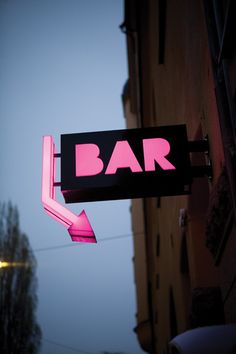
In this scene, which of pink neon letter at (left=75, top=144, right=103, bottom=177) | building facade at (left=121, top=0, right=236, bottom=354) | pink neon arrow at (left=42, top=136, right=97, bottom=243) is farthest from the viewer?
pink neon arrow at (left=42, top=136, right=97, bottom=243)

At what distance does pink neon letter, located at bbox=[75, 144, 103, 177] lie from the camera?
15.4 feet

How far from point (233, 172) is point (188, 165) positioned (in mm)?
1064

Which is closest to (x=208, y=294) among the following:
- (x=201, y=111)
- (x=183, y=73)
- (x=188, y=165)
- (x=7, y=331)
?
(x=188, y=165)

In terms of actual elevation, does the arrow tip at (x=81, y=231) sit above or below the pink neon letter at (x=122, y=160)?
below

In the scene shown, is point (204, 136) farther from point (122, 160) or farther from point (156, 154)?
point (122, 160)

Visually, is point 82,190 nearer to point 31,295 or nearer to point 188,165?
point 188,165

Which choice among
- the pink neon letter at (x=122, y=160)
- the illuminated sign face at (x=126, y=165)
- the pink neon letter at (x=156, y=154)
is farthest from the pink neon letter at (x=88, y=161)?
the pink neon letter at (x=156, y=154)

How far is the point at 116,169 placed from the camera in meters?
4.66

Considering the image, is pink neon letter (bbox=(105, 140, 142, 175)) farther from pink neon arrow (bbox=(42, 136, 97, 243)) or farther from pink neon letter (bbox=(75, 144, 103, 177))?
pink neon arrow (bbox=(42, 136, 97, 243))

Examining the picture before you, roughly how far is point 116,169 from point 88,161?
328 millimetres

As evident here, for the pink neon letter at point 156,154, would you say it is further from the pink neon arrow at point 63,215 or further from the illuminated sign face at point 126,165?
the pink neon arrow at point 63,215

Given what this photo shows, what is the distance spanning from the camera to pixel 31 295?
92.4ft

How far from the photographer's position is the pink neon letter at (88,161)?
4.69m

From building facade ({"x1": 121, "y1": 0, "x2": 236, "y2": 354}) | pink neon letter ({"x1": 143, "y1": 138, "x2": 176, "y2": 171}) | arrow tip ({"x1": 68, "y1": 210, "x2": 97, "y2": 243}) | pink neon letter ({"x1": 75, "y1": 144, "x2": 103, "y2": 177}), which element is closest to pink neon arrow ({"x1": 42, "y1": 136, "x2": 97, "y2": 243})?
arrow tip ({"x1": 68, "y1": 210, "x2": 97, "y2": 243})
